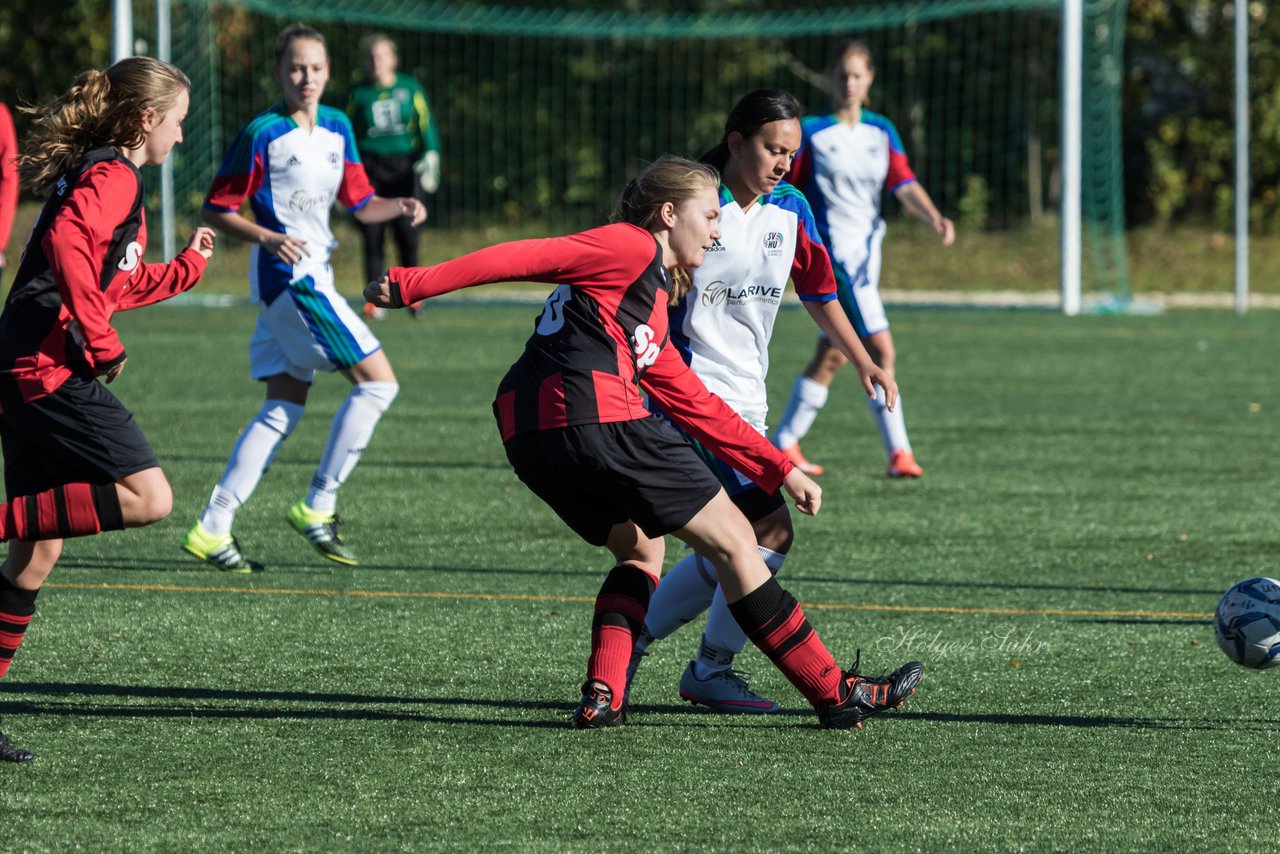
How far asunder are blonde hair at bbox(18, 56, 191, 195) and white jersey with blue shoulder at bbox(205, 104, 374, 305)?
7.76 feet

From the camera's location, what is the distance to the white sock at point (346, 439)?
22.2 ft

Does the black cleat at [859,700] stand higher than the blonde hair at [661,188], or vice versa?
the blonde hair at [661,188]

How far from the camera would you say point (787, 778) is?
3969mm

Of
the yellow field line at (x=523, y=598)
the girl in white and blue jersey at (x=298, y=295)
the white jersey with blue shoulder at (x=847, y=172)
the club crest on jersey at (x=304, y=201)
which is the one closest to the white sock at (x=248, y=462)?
the girl in white and blue jersey at (x=298, y=295)

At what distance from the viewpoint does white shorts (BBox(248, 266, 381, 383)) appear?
6.66m

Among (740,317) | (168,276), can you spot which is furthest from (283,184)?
(740,317)

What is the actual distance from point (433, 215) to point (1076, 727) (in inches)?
876

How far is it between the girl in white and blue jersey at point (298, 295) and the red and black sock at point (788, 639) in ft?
9.03

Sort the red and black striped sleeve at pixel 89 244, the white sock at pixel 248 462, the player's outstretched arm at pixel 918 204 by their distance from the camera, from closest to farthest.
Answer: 1. the red and black striped sleeve at pixel 89 244
2. the white sock at pixel 248 462
3. the player's outstretched arm at pixel 918 204

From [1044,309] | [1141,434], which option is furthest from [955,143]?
[1141,434]

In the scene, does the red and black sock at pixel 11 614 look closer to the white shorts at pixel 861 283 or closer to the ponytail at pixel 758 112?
the ponytail at pixel 758 112

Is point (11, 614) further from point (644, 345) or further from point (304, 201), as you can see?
point (304, 201)

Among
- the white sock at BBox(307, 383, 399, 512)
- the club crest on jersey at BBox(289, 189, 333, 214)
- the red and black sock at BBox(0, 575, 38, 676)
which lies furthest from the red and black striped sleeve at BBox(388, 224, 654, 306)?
the club crest on jersey at BBox(289, 189, 333, 214)

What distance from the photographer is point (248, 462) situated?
662cm
